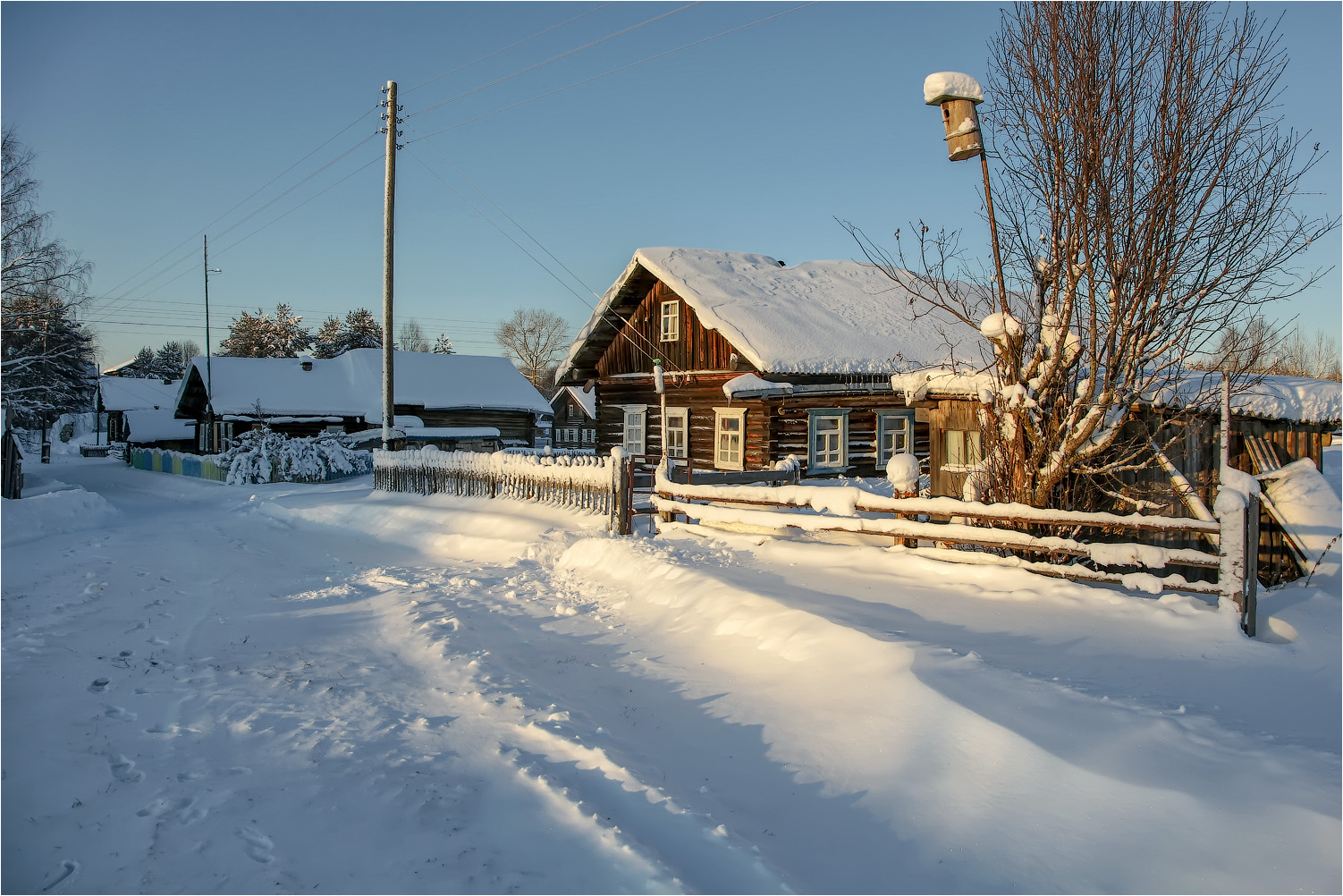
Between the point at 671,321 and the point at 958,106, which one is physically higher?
the point at 958,106

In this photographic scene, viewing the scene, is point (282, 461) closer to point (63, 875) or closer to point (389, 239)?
point (389, 239)

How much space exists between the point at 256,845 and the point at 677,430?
62.9 ft

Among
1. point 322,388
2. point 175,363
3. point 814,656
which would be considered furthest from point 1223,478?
point 175,363

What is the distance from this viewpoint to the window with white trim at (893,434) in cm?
2158

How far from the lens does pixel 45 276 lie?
2694cm

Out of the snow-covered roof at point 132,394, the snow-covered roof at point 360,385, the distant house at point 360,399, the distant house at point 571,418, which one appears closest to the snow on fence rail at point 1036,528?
the distant house at point 360,399

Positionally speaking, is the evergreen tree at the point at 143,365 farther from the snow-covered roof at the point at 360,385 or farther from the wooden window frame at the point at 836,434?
the wooden window frame at the point at 836,434

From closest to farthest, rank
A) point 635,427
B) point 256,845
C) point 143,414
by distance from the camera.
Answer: point 256,845 → point 635,427 → point 143,414

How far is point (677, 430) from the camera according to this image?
22.7 m

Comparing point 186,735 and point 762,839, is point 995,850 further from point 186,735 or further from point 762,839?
point 186,735

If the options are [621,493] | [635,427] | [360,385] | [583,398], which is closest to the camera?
[621,493]

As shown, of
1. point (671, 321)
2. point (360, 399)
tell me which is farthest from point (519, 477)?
point (360, 399)

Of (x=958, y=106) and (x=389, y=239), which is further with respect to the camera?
(x=389, y=239)

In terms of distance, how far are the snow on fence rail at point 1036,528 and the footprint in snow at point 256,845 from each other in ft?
22.6
